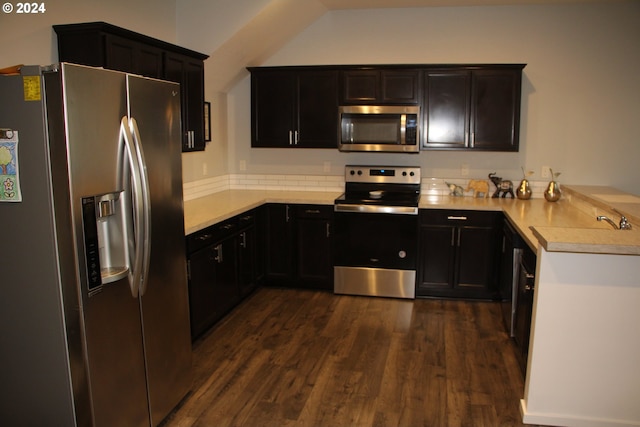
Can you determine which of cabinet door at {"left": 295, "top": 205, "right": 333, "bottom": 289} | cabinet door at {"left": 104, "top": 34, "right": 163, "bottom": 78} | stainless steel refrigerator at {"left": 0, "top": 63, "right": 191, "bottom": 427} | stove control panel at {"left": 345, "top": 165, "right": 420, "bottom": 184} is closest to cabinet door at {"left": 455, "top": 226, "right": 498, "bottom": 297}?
stove control panel at {"left": 345, "top": 165, "right": 420, "bottom": 184}

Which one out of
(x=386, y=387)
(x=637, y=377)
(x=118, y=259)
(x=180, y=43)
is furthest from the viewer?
(x=180, y=43)

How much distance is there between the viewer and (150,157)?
247cm

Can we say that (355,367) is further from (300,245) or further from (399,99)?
(399,99)

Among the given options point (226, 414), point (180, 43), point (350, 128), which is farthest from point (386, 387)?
point (180, 43)

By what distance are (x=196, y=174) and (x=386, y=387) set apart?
2.79 m

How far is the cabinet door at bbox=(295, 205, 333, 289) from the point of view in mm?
4918

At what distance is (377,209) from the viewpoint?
473 centimetres

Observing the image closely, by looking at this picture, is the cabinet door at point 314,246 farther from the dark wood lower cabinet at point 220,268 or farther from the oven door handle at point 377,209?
the dark wood lower cabinet at point 220,268

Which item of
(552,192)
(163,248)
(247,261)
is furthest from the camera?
(552,192)

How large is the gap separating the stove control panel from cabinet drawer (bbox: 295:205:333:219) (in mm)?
534

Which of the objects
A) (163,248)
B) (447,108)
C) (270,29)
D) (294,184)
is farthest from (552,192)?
(163,248)

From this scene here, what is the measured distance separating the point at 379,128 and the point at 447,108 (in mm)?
658

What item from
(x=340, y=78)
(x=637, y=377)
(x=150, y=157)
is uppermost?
(x=340, y=78)

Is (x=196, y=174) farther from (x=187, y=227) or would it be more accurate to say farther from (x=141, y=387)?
(x=141, y=387)
